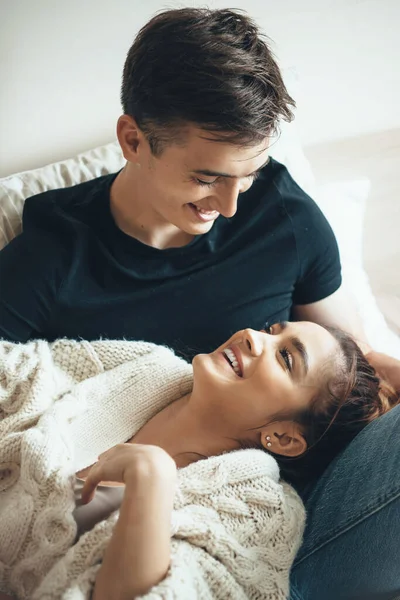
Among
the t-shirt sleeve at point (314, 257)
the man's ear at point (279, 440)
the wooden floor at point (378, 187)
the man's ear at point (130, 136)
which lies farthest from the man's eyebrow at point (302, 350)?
the wooden floor at point (378, 187)

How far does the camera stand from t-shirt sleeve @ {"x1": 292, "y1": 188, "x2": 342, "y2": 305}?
4.32 feet

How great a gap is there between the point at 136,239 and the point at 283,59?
2.43 ft

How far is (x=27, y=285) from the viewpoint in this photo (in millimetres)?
1171

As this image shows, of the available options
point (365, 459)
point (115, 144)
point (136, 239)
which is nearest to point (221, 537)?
point (365, 459)

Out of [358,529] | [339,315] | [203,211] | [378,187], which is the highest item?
[203,211]

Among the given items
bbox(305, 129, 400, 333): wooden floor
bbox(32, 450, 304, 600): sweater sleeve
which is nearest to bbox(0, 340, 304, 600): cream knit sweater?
bbox(32, 450, 304, 600): sweater sleeve

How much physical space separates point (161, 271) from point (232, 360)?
25 cm

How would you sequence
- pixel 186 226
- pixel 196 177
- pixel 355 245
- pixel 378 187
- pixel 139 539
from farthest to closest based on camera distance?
pixel 378 187 → pixel 355 245 → pixel 186 226 → pixel 196 177 → pixel 139 539

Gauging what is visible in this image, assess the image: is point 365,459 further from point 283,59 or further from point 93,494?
point 283,59

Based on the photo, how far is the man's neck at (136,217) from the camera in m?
1.23

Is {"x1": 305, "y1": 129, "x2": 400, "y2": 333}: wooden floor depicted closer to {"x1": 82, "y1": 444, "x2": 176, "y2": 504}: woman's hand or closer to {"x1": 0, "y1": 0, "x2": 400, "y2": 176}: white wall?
{"x1": 0, "y1": 0, "x2": 400, "y2": 176}: white wall

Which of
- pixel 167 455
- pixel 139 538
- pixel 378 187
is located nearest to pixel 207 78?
pixel 167 455

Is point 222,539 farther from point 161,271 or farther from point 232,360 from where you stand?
point 161,271

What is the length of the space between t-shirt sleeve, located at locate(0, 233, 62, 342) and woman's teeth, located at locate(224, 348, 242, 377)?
0.37m
